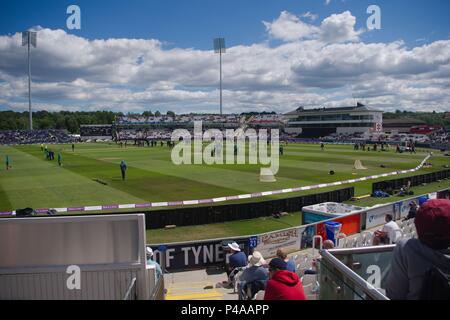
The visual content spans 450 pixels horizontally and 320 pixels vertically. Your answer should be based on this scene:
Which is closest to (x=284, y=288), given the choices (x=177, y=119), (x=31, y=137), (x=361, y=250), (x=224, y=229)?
(x=361, y=250)

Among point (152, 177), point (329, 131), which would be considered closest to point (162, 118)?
point (329, 131)

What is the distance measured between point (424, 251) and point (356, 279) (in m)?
0.57

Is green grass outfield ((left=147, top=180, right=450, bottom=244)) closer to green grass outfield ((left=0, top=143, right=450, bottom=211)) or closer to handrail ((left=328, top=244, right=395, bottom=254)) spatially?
green grass outfield ((left=0, top=143, right=450, bottom=211))

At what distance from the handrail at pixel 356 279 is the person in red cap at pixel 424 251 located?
0.83 ft

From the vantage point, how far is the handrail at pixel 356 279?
2762 millimetres

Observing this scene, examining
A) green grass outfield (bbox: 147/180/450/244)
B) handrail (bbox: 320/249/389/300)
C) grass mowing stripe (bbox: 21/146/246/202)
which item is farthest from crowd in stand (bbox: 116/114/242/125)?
handrail (bbox: 320/249/389/300)

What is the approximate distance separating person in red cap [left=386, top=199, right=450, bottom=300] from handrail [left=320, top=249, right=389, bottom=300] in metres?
0.25

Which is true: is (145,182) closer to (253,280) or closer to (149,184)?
(149,184)

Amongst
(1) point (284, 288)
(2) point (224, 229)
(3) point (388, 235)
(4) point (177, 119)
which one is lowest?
(2) point (224, 229)

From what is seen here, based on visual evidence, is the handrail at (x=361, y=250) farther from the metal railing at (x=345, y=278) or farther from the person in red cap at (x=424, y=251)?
the person in red cap at (x=424, y=251)

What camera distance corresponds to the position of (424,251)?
9.36 feet

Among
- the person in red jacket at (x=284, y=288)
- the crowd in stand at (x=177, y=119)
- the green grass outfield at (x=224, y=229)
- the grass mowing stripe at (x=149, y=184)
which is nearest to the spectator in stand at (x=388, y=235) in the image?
the person in red jacket at (x=284, y=288)

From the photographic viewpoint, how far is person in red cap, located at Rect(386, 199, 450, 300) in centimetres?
282
